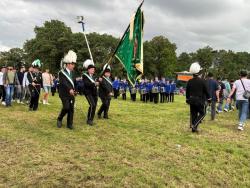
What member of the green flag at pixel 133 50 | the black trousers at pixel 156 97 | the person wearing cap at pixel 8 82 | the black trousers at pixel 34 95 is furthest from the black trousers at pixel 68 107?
the black trousers at pixel 156 97

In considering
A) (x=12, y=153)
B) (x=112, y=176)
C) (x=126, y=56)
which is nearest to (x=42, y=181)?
(x=112, y=176)

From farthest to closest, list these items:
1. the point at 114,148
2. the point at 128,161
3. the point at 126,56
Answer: the point at 126,56, the point at 114,148, the point at 128,161

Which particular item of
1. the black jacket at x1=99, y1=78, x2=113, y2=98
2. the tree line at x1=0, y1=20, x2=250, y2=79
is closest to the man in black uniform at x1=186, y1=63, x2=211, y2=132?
the black jacket at x1=99, y1=78, x2=113, y2=98

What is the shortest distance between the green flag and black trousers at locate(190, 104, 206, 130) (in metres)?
2.16

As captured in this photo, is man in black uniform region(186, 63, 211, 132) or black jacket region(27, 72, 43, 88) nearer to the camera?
man in black uniform region(186, 63, 211, 132)

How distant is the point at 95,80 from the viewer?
1052cm

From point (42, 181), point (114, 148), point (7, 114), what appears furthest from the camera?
point (7, 114)

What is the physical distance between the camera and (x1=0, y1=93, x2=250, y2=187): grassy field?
552cm

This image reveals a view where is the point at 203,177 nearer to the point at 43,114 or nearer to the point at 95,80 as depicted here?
the point at 95,80

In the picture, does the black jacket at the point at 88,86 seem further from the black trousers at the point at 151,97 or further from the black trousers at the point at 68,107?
the black trousers at the point at 151,97

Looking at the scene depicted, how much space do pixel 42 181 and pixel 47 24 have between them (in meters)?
71.8

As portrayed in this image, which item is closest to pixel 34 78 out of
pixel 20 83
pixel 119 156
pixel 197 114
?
pixel 20 83

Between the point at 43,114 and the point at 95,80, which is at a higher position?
the point at 95,80

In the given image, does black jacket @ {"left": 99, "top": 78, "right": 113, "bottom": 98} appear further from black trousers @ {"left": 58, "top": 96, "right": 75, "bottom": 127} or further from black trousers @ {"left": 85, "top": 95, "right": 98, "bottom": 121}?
black trousers @ {"left": 58, "top": 96, "right": 75, "bottom": 127}
